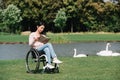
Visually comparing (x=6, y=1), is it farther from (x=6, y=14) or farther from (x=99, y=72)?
(x=99, y=72)

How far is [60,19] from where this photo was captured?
7388 centimetres

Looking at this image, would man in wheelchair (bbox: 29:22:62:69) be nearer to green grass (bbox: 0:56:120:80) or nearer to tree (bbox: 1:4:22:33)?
green grass (bbox: 0:56:120:80)

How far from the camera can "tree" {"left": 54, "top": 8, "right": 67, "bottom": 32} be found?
245 feet

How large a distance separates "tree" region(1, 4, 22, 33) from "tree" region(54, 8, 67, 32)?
6.67 m

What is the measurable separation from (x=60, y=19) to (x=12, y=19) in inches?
360

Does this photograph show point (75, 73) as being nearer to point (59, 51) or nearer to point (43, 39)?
point (43, 39)

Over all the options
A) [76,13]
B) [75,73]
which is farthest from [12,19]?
[75,73]

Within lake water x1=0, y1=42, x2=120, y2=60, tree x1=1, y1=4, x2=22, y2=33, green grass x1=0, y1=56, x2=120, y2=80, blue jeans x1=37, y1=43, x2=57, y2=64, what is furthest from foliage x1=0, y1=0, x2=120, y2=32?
blue jeans x1=37, y1=43, x2=57, y2=64

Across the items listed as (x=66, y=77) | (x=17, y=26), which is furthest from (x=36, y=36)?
(x=17, y=26)

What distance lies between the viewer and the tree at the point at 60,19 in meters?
74.6

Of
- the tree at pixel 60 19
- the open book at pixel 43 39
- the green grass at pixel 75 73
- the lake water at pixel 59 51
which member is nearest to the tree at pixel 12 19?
the tree at pixel 60 19

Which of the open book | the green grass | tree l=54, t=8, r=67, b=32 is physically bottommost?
tree l=54, t=8, r=67, b=32

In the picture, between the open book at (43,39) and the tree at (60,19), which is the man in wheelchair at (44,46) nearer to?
the open book at (43,39)

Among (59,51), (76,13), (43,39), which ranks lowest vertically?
(76,13)
